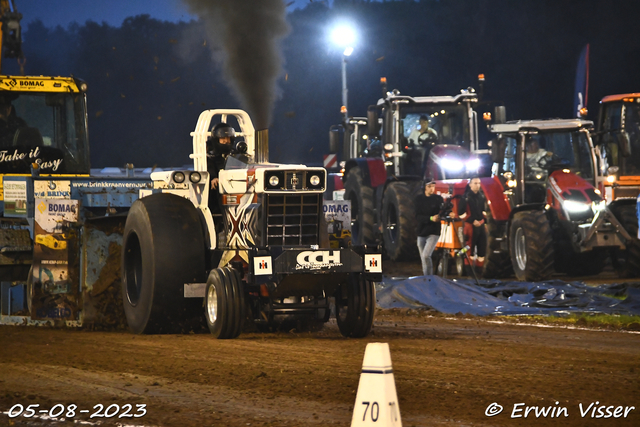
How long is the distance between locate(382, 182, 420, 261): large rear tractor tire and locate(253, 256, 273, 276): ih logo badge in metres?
10.9

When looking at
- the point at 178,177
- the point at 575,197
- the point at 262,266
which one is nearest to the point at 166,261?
the point at 178,177

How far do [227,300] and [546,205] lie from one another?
9294 mm

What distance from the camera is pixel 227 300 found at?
32.0ft

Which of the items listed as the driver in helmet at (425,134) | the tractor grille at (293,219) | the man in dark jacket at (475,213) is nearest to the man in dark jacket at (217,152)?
the tractor grille at (293,219)

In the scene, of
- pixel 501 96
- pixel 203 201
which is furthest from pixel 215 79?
pixel 203 201

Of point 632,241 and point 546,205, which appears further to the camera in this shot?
point 546,205

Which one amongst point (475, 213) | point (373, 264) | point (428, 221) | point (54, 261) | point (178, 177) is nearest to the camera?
point (373, 264)

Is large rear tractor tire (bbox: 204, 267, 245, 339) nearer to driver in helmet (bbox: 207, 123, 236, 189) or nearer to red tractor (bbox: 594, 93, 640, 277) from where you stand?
driver in helmet (bbox: 207, 123, 236, 189)

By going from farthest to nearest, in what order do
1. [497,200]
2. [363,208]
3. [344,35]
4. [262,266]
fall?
[344,35] < [363,208] < [497,200] < [262,266]

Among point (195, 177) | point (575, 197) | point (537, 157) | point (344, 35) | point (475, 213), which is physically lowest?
point (475, 213)

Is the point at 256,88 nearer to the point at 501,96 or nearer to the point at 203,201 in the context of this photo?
the point at 203,201

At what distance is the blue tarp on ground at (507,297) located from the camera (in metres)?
13.1

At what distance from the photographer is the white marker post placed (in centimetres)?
516

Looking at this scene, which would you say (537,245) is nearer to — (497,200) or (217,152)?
(497,200)
